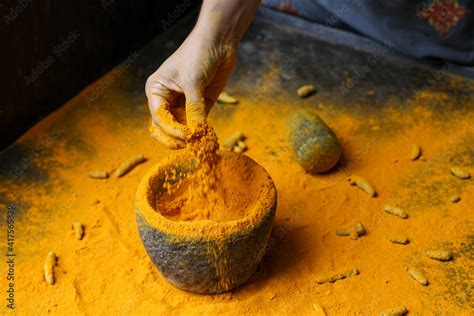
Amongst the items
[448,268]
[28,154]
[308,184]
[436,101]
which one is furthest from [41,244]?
[436,101]

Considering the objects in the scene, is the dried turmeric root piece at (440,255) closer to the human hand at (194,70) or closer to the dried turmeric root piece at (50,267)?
the human hand at (194,70)

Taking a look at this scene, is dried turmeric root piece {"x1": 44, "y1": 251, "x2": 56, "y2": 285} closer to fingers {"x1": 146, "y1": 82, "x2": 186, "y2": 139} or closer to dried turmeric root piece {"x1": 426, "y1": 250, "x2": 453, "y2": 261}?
fingers {"x1": 146, "y1": 82, "x2": 186, "y2": 139}

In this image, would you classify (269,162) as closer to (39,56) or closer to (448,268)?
(448,268)

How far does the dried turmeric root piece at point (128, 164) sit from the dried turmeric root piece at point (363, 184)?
84 cm

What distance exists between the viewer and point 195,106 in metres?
1.85

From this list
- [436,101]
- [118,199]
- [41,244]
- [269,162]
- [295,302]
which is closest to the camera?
[295,302]

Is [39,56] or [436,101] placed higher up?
[39,56]

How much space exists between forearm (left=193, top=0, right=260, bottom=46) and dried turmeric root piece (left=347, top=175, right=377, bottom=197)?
0.75 meters

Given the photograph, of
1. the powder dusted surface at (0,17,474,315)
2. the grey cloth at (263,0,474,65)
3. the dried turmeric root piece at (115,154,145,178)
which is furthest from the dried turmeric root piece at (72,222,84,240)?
the grey cloth at (263,0,474,65)

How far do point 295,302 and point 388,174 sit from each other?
75 cm

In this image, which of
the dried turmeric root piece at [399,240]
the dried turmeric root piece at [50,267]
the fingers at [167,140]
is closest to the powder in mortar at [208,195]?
the fingers at [167,140]

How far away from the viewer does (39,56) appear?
2.63 m

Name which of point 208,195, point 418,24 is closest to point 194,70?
point 208,195

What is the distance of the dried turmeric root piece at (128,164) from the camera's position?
246 cm
